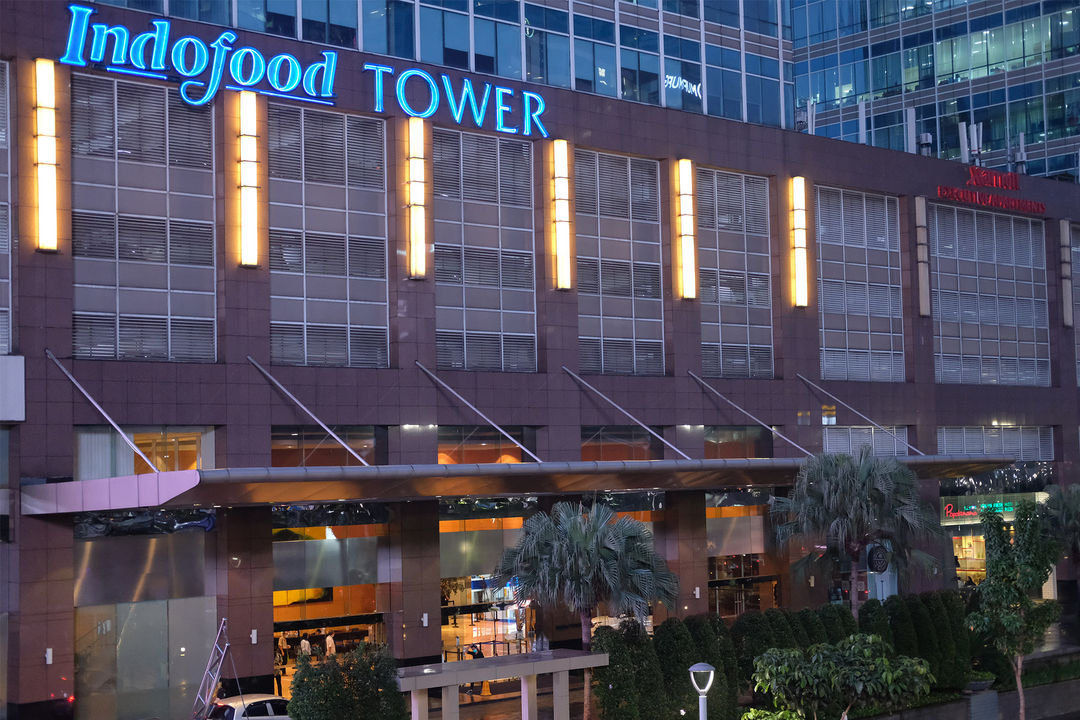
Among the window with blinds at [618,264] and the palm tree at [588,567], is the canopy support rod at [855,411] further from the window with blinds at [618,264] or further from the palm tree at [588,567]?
→ the palm tree at [588,567]

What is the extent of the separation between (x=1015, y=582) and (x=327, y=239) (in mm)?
24236

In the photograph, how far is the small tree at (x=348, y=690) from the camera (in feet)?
98.5

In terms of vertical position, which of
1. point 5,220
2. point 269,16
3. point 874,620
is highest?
point 269,16

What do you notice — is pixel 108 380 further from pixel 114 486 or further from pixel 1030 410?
pixel 1030 410

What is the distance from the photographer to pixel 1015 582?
39.1 metres

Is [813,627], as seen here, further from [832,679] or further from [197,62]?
[197,62]

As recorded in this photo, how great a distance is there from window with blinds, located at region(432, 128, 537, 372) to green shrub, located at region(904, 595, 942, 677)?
15.8 m

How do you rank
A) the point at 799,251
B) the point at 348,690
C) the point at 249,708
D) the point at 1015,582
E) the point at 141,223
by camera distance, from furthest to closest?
1. the point at 799,251
2. the point at 141,223
3. the point at 1015,582
4. the point at 249,708
5. the point at 348,690

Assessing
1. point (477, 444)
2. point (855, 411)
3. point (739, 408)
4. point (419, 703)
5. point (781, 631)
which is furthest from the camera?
point (855, 411)

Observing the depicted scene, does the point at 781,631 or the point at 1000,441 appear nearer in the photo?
the point at 781,631

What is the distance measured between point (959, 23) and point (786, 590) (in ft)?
138

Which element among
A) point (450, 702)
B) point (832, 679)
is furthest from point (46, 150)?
point (832, 679)

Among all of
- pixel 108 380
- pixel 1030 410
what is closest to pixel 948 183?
pixel 1030 410

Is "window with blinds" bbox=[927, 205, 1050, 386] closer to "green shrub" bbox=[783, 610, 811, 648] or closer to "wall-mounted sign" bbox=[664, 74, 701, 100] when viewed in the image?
"wall-mounted sign" bbox=[664, 74, 701, 100]
